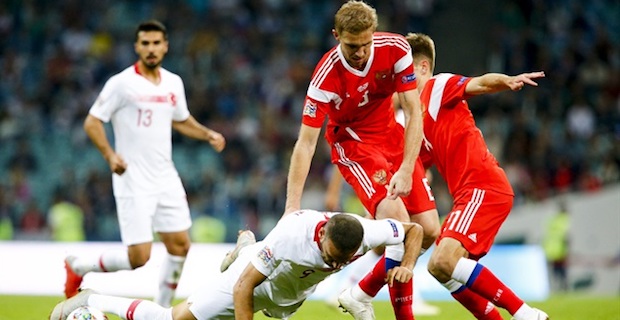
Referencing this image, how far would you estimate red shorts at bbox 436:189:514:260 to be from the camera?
7.20 metres

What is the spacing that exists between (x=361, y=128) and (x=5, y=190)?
13.1 meters

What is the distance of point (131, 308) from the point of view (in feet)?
22.6

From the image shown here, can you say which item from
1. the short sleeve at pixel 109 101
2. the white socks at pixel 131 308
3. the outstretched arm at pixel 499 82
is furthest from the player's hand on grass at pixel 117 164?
the outstretched arm at pixel 499 82

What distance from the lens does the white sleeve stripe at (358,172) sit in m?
7.45

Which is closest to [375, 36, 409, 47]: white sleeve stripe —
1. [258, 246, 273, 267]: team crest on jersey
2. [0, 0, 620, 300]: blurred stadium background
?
[258, 246, 273, 267]: team crest on jersey

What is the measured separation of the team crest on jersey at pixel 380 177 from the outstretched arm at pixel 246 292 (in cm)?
163

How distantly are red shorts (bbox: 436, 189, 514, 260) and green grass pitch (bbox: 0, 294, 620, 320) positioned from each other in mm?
2099

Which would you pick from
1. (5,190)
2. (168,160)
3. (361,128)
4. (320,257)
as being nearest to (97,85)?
(5,190)

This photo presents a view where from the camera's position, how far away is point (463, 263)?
279 inches

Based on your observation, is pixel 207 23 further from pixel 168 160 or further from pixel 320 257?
pixel 320 257

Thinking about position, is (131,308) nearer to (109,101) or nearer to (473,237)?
(473,237)

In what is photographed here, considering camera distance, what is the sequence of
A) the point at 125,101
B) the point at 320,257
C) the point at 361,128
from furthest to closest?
the point at 125,101 < the point at 361,128 < the point at 320,257

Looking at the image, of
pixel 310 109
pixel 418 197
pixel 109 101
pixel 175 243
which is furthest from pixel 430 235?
pixel 109 101

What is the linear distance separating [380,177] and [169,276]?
Result: 262 centimetres
